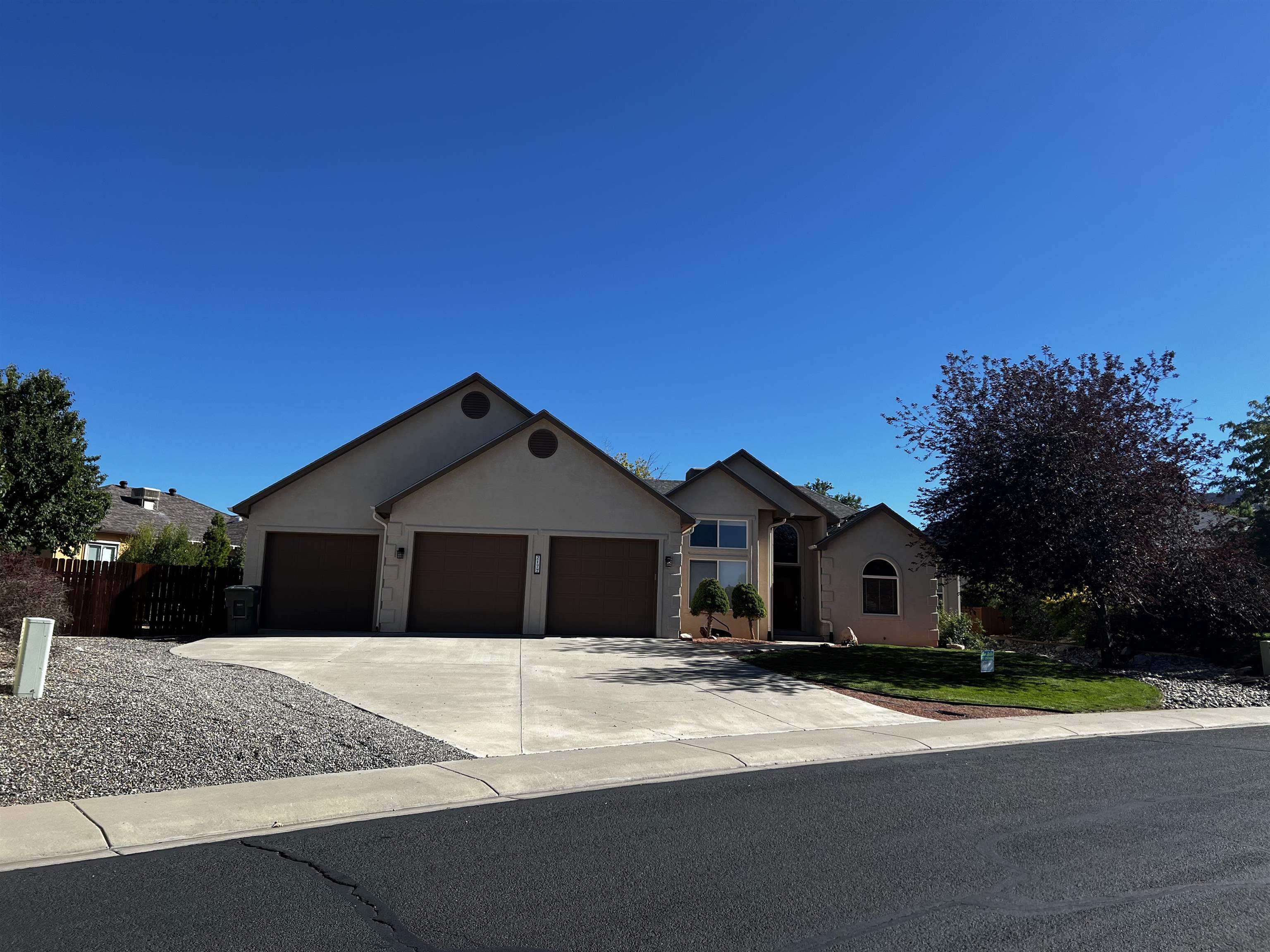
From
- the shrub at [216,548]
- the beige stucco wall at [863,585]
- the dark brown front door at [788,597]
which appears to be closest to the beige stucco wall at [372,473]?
the dark brown front door at [788,597]

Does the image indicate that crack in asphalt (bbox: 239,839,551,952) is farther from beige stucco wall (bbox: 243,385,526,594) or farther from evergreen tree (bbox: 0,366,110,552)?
evergreen tree (bbox: 0,366,110,552)

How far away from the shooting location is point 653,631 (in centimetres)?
2062

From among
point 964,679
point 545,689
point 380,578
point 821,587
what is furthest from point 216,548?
point 964,679

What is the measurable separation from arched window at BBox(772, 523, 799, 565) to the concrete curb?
1507 centimetres

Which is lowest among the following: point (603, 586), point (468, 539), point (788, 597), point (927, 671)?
point (927, 671)

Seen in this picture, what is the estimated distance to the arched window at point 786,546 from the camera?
2667cm

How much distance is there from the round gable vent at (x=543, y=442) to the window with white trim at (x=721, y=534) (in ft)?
17.8

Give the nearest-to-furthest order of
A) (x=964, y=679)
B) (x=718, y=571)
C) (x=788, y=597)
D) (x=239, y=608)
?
(x=964, y=679) → (x=239, y=608) → (x=718, y=571) → (x=788, y=597)

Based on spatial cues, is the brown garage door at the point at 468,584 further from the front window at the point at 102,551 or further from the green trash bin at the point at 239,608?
the front window at the point at 102,551

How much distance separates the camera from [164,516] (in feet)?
135

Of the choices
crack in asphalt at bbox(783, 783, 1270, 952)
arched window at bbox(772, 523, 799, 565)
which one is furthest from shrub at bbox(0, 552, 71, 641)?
arched window at bbox(772, 523, 799, 565)

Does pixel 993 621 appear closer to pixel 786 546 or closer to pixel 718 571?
pixel 786 546

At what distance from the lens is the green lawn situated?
14297 millimetres

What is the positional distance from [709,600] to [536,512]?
5.28m
